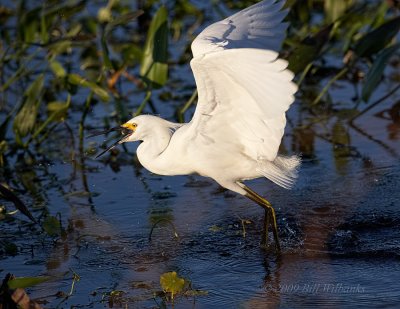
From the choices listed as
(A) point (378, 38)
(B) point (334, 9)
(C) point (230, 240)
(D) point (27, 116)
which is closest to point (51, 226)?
(C) point (230, 240)

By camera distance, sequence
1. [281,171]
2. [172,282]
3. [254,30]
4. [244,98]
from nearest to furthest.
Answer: [172,282]
[244,98]
[254,30]
[281,171]

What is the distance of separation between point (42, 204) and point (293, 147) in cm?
208

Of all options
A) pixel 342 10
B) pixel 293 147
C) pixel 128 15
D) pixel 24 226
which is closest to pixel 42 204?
pixel 24 226

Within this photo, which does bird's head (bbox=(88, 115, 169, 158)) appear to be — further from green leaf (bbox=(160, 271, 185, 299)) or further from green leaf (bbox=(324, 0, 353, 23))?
green leaf (bbox=(324, 0, 353, 23))

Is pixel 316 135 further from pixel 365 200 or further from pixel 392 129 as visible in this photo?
pixel 365 200

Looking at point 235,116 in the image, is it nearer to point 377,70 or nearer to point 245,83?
point 245,83

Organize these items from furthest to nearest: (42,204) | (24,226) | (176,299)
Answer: (42,204)
(24,226)
(176,299)

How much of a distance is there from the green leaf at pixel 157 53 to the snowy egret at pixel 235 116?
1364 mm

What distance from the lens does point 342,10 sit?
26.3 ft

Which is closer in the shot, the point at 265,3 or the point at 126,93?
the point at 265,3

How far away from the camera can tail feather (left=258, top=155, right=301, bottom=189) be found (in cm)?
518

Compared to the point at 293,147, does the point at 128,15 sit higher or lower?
higher

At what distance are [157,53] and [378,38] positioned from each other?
5.53 ft

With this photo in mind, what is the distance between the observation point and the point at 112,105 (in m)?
8.37
